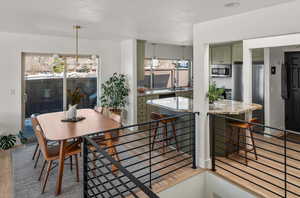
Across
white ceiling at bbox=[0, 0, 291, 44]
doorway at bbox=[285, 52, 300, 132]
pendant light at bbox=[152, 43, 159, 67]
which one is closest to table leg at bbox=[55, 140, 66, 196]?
white ceiling at bbox=[0, 0, 291, 44]

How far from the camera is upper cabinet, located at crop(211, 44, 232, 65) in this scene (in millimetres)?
5890

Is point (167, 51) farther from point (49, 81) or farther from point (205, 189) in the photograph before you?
point (205, 189)

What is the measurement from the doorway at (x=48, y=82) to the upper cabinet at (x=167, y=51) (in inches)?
63.5

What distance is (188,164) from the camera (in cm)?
332

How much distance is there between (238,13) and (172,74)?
4.20 m

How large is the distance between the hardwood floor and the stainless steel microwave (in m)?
5.45

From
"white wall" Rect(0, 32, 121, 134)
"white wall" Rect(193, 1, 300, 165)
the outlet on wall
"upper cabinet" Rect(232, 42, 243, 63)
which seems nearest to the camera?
"white wall" Rect(193, 1, 300, 165)

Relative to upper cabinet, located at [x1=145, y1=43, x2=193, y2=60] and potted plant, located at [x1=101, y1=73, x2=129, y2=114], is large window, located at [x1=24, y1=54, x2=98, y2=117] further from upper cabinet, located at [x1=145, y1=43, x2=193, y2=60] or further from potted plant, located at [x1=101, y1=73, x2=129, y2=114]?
upper cabinet, located at [x1=145, y1=43, x2=193, y2=60]

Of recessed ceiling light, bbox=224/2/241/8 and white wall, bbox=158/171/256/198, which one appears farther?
white wall, bbox=158/171/256/198

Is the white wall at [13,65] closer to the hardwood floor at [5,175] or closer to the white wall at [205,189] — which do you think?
the hardwood floor at [5,175]

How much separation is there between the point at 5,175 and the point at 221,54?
5.78m

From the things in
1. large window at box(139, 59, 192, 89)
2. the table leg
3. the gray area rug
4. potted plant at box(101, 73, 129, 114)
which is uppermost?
large window at box(139, 59, 192, 89)

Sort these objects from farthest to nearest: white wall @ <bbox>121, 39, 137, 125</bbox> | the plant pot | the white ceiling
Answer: white wall @ <bbox>121, 39, 137, 125</bbox>, the plant pot, the white ceiling

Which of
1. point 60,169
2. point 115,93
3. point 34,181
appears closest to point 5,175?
point 34,181
